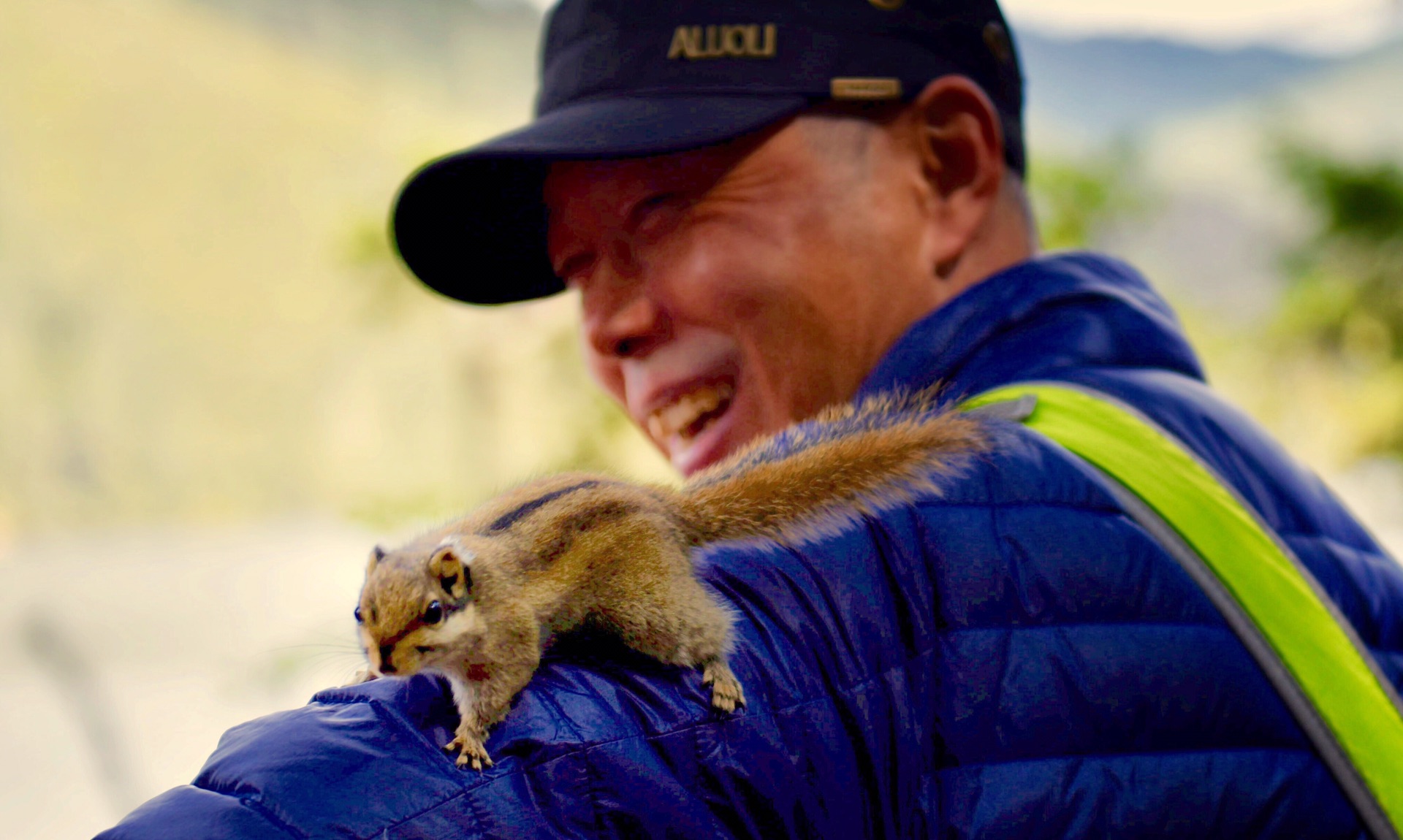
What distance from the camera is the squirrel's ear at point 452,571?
735 millimetres

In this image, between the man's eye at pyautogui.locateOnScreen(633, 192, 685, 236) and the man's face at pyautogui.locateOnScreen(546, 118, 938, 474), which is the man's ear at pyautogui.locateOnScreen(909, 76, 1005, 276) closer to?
the man's face at pyautogui.locateOnScreen(546, 118, 938, 474)

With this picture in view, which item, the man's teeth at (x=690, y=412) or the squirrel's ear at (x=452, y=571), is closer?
the squirrel's ear at (x=452, y=571)

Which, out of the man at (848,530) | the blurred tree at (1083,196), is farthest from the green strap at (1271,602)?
the blurred tree at (1083,196)

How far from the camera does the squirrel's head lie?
0.72 metres

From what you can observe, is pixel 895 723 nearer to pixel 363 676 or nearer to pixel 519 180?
pixel 363 676

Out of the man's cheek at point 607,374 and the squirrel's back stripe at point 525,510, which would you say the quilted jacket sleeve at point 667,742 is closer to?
the squirrel's back stripe at point 525,510

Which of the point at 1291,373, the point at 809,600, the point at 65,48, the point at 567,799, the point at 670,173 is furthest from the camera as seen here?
the point at 1291,373

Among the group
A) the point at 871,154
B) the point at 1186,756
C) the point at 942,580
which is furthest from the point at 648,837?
the point at 871,154

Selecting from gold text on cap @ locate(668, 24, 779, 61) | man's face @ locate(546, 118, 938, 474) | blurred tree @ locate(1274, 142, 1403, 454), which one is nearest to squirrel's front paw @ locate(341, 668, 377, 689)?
man's face @ locate(546, 118, 938, 474)

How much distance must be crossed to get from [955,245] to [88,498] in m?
3.91

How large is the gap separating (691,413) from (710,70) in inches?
15.8

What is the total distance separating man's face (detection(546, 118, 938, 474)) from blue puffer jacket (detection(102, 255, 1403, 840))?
0.32m

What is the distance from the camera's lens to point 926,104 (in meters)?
1.27

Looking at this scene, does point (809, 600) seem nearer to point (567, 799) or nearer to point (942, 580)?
point (942, 580)
